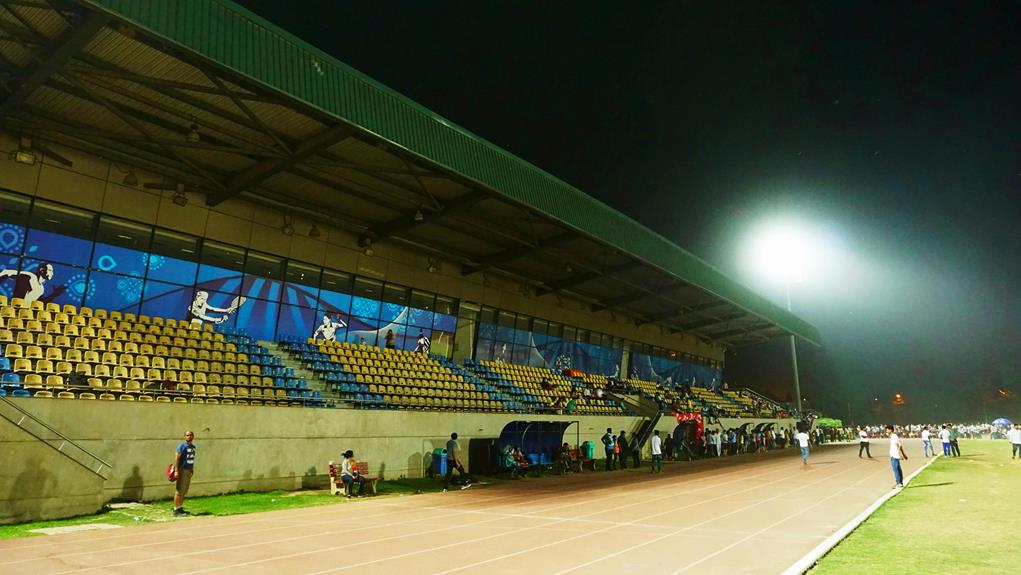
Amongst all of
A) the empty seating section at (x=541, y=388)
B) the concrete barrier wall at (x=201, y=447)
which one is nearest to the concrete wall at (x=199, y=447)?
the concrete barrier wall at (x=201, y=447)

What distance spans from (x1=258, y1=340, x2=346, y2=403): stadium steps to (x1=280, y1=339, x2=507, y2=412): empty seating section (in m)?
0.15

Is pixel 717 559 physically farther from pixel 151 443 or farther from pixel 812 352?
pixel 812 352

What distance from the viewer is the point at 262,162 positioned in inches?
714

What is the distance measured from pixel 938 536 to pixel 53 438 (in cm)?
1683

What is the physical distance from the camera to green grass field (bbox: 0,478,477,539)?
10.8 m

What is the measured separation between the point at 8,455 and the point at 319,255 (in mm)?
13308

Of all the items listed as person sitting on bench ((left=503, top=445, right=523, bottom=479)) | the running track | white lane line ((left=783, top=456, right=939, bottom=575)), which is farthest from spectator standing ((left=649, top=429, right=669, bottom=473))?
white lane line ((left=783, top=456, right=939, bottom=575))

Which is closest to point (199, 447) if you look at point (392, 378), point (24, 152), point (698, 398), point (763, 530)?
point (392, 378)

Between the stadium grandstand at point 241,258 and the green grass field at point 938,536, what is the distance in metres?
13.5

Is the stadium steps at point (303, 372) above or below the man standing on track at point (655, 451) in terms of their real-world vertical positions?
above

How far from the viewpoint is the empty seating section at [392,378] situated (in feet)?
64.8

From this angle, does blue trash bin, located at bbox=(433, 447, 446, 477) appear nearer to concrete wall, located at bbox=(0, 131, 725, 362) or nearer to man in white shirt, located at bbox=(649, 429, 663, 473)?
concrete wall, located at bbox=(0, 131, 725, 362)

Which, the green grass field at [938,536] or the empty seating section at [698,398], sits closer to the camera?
the green grass field at [938,536]

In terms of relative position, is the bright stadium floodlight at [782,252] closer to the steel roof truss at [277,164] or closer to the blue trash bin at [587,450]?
the blue trash bin at [587,450]
